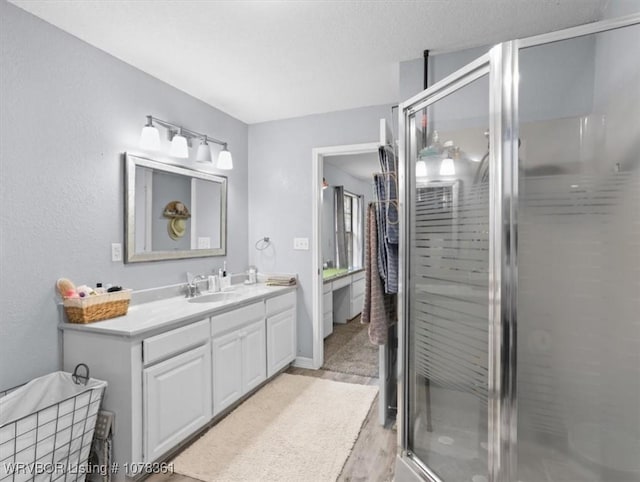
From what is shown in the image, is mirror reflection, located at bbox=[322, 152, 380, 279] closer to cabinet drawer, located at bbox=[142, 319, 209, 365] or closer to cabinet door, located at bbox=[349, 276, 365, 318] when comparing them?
cabinet door, located at bbox=[349, 276, 365, 318]

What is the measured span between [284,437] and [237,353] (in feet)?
2.13

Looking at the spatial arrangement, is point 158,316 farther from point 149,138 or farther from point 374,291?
point 374,291

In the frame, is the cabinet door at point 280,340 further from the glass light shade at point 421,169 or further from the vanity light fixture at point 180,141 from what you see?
the glass light shade at point 421,169

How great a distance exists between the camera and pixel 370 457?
197 cm

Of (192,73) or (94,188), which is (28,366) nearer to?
(94,188)

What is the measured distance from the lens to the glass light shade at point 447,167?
1.58m

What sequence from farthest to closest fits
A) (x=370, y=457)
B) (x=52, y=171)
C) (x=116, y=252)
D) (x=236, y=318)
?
(x=236, y=318) < (x=116, y=252) < (x=370, y=457) < (x=52, y=171)

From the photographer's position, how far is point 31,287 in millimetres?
1765

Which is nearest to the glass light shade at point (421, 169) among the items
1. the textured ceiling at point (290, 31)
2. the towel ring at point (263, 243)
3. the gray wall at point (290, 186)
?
the textured ceiling at point (290, 31)

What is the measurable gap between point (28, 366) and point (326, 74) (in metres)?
2.50

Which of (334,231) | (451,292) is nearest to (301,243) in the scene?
(451,292)

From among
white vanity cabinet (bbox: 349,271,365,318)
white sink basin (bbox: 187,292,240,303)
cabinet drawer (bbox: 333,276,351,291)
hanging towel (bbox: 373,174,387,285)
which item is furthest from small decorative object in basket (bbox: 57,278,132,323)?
white vanity cabinet (bbox: 349,271,365,318)

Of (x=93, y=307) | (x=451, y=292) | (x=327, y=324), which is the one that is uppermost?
(x=451, y=292)

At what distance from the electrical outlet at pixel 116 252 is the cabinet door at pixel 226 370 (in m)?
0.82
